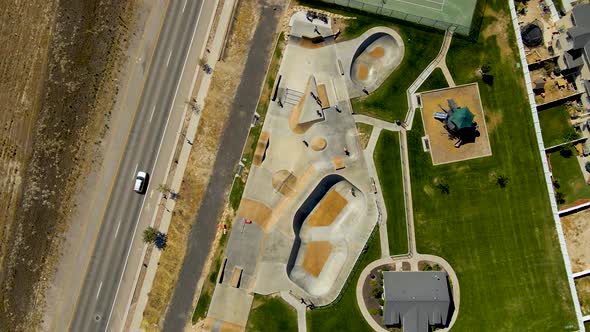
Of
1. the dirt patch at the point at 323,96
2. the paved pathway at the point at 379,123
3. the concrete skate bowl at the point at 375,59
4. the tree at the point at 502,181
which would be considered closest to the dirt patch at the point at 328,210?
the paved pathway at the point at 379,123

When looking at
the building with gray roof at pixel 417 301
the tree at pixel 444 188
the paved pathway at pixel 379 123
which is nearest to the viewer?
the building with gray roof at pixel 417 301

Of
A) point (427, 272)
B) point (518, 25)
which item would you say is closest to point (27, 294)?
point (427, 272)

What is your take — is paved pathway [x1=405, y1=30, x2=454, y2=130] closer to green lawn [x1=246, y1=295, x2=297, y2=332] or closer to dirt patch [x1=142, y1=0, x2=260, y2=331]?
dirt patch [x1=142, y1=0, x2=260, y2=331]

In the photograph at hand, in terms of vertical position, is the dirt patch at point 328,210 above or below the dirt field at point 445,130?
below

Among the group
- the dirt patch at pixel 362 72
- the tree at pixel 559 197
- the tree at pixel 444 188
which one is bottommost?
the tree at pixel 444 188

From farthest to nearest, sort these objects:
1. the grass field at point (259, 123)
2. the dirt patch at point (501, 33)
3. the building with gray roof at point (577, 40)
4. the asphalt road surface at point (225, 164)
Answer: the grass field at point (259, 123) < the asphalt road surface at point (225, 164) < the dirt patch at point (501, 33) < the building with gray roof at point (577, 40)

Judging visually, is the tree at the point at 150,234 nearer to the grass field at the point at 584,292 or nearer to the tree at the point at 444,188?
the tree at the point at 444,188

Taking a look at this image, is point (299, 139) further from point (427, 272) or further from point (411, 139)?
point (427, 272)
